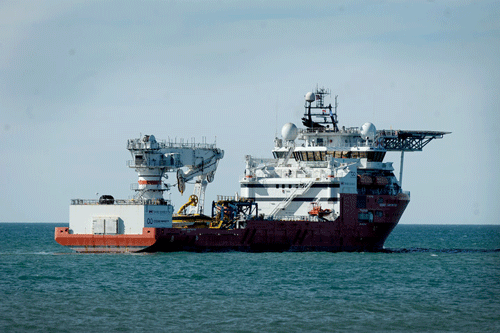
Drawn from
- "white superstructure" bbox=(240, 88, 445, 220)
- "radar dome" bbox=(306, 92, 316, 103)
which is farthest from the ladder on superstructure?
"radar dome" bbox=(306, 92, 316, 103)

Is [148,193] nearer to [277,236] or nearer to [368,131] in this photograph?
[277,236]

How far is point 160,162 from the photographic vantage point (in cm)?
6100

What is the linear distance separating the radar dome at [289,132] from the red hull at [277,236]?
337 inches

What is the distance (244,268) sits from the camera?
5091 cm

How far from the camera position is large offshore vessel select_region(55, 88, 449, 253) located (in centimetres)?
5784

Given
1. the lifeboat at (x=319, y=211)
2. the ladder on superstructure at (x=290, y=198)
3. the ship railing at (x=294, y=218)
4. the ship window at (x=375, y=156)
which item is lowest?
the ship railing at (x=294, y=218)

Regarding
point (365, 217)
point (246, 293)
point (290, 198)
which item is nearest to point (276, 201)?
point (290, 198)

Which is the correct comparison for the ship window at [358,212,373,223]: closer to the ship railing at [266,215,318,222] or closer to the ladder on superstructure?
the ship railing at [266,215,318,222]

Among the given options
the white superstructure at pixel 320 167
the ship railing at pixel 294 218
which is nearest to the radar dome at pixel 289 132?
the white superstructure at pixel 320 167

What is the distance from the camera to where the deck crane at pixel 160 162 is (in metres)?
60.5

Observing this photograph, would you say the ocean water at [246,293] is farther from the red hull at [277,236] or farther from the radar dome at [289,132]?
the radar dome at [289,132]

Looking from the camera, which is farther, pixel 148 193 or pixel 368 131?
pixel 368 131

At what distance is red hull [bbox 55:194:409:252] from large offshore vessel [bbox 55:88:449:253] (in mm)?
74

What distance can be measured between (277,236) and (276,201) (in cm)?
423
